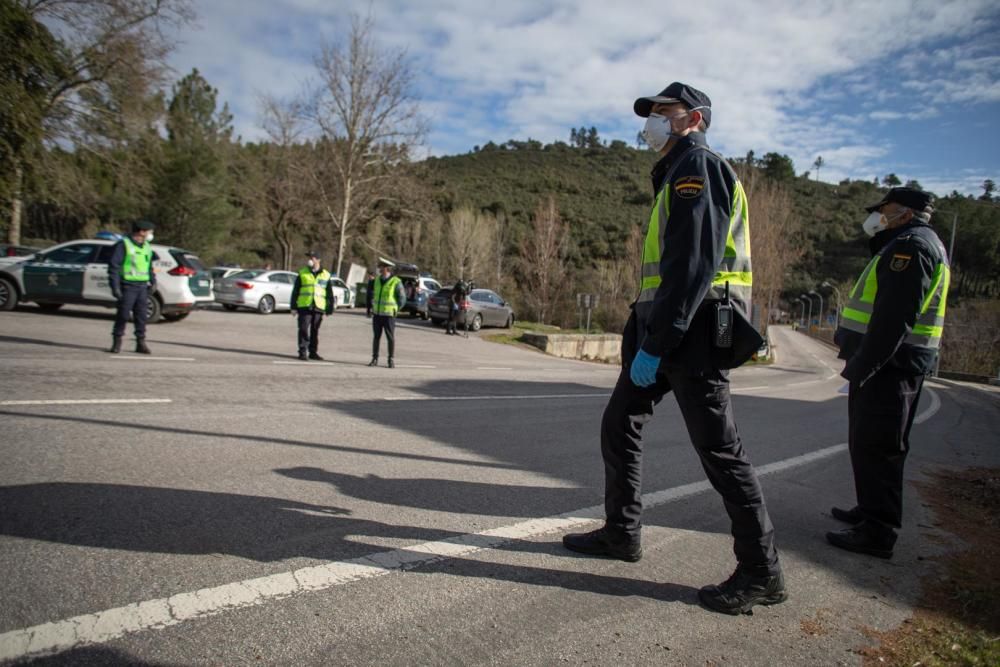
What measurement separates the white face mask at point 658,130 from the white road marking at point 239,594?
84.3 inches

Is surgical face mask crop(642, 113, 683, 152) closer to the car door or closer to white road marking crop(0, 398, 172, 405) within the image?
white road marking crop(0, 398, 172, 405)

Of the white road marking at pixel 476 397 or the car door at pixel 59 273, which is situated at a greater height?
the car door at pixel 59 273

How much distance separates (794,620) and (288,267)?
137ft

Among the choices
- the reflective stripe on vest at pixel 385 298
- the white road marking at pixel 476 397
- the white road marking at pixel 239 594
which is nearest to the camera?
the white road marking at pixel 239 594

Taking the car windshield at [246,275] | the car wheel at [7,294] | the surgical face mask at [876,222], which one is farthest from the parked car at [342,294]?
A: the surgical face mask at [876,222]

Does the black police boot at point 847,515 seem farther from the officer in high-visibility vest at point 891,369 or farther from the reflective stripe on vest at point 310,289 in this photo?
the reflective stripe on vest at point 310,289

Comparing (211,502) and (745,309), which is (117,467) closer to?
(211,502)

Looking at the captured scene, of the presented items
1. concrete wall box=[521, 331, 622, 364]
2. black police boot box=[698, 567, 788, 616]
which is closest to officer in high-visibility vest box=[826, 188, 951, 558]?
black police boot box=[698, 567, 788, 616]

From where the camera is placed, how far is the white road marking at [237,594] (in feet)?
6.16

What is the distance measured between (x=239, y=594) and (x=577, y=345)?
2004 cm

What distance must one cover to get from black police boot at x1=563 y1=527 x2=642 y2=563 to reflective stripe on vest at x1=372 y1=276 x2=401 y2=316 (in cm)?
786

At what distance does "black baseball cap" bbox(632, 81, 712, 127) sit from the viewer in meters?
2.75

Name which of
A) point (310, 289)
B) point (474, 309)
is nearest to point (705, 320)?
point (310, 289)

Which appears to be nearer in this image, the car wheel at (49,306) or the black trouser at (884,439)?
the black trouser at (884,439)
